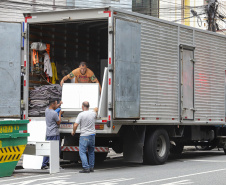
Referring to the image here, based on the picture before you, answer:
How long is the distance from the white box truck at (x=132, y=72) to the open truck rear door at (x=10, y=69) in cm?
2

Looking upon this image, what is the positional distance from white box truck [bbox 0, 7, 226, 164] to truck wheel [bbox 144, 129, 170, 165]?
0.09 ft

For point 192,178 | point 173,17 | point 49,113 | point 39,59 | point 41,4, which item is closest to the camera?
point 192,178

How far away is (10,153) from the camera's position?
11531mm

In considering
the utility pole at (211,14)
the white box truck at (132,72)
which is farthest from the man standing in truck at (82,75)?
the utility pole at (211,14)

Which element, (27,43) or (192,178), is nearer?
(192,178)

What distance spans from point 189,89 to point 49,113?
14.9ft

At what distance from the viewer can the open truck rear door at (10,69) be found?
43.2 feet

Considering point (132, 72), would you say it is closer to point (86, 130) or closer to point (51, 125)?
point (86, 130)

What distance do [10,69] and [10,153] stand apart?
2622 millimetres

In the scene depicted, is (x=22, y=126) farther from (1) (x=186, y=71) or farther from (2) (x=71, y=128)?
(1) (x=186, y=71)

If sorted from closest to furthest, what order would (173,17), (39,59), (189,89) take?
1. (39,59)
2. (189,89)
3. (173,17)

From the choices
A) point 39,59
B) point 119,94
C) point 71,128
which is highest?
point 39,59

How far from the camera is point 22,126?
1194cm

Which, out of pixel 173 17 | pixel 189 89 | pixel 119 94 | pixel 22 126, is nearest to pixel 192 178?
pixel 119 94
